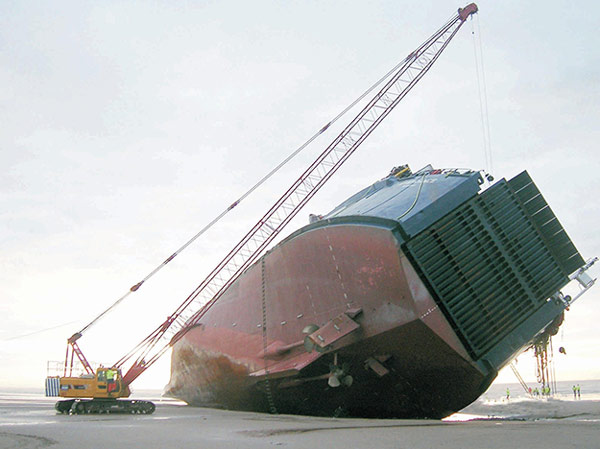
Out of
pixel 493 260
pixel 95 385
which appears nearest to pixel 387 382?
pixel 493 260

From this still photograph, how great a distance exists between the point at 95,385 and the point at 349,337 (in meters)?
13.9

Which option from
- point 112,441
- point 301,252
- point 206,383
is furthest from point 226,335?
point 112,441

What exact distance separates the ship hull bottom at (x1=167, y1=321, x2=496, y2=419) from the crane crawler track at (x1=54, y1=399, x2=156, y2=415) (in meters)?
6.16

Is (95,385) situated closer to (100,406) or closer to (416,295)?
(100,406)

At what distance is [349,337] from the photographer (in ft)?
57.3

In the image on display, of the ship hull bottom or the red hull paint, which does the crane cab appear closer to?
the red hull paint

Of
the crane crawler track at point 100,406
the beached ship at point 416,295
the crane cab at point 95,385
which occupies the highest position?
the beached ship at point 416,295

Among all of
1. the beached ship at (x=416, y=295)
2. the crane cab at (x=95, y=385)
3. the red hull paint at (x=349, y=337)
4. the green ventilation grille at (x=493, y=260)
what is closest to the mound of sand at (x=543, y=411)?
the green ventilation grille at (x=493, y=260)

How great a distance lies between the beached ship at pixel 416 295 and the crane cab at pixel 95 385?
8586mm

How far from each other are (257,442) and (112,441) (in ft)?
10.1

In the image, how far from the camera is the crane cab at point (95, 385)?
2512cm

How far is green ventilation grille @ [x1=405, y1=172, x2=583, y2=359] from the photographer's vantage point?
16.0 metres

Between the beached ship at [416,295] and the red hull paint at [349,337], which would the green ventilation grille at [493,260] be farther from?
the red hull paint at [349,337]

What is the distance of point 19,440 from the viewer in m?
12.3
